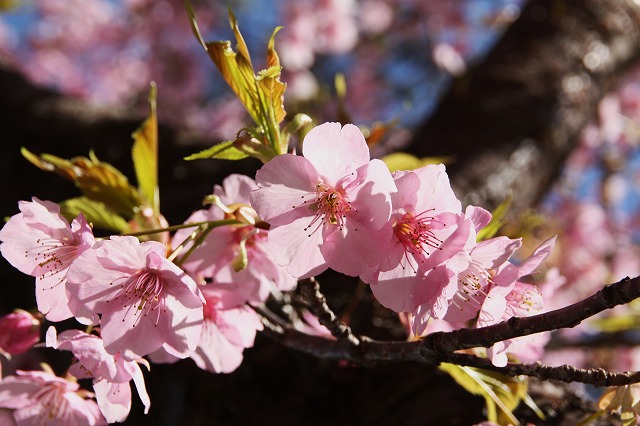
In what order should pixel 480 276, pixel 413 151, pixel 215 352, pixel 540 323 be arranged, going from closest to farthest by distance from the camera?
pixel 540 323 → pixel 480 276 → pixel 215 352 → pixel 413 151

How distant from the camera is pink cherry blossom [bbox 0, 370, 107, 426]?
749 millimetres

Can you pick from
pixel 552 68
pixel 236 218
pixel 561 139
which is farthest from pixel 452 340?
pixel 552 68

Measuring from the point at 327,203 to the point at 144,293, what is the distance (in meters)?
0.24

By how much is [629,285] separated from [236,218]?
436 mm

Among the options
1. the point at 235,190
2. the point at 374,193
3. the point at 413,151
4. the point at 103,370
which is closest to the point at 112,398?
the point at 103,370

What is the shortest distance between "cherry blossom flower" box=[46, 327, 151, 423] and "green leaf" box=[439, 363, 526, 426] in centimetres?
42

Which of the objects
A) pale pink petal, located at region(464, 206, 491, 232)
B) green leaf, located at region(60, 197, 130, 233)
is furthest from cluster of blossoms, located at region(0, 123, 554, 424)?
green leaf, located at region(60, 197, 130, 233)

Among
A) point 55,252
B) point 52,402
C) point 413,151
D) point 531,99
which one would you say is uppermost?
point 531,99

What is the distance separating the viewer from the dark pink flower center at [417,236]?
0.63 metres

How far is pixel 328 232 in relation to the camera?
0.66 meters

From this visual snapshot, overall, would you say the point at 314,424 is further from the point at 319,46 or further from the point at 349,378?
the point at 319,46

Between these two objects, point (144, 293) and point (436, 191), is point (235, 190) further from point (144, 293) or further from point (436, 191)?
point (436, 191)

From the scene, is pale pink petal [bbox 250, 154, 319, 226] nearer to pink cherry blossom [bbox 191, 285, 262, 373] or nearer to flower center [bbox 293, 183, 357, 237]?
flower center [bbox 293, 183, 357, 237]

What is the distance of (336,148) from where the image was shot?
2.05 ft
